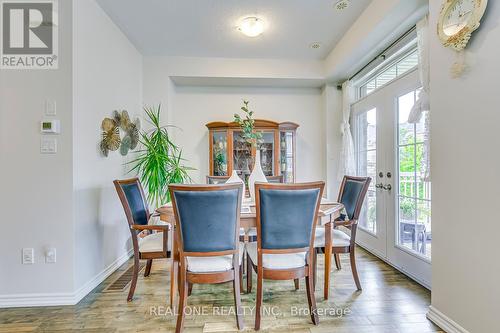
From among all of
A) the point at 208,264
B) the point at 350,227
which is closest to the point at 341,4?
the point at 350,227

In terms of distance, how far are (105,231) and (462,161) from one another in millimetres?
3032

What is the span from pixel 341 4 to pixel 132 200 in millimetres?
2702

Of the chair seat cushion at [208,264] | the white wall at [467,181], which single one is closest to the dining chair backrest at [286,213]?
the chair seat cushion at [208,264]

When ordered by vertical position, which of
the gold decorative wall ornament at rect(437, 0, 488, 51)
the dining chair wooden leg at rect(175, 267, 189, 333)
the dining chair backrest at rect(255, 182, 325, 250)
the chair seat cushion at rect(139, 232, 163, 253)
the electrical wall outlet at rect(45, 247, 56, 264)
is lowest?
the dining chair wooden leg at rect(175, 267, 189, 333)

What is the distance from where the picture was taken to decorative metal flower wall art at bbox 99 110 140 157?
8.51 feet

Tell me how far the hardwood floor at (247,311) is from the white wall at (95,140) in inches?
12.0

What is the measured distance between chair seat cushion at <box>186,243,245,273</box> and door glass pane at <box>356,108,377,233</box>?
222cm

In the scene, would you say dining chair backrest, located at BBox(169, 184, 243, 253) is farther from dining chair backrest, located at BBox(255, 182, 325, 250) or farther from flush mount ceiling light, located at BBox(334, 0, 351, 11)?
flush mount ceiling light, located at BBox(334, 0, 351, 11)

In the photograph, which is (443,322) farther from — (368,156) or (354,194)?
(368,156)

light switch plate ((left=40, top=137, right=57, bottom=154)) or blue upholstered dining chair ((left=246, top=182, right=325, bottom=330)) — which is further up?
light switch plate ((left=40, top=137, right=57, bottom=154))

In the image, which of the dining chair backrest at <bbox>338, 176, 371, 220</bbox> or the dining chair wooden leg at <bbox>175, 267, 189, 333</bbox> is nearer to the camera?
the dining chair wooden leg at <bbox>175, 267, 189, 333</bbox>

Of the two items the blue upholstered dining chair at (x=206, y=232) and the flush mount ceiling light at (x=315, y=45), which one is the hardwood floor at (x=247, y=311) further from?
the flush mount ceiling light at (x=315, y=45)

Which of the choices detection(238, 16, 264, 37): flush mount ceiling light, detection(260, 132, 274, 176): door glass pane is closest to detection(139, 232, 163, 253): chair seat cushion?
detection(260, 132, 274, 176): door glass pane

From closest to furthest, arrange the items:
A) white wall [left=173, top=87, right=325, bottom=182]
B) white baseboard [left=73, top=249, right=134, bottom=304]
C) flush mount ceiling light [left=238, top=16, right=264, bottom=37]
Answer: white baseboard [left=73, top=249, right=134, bottom=304] → flush mount ceiling light [left=238, top=16, right=264, bottom=37] → white wall [left=173, top=87, right=325, bottom=182]
